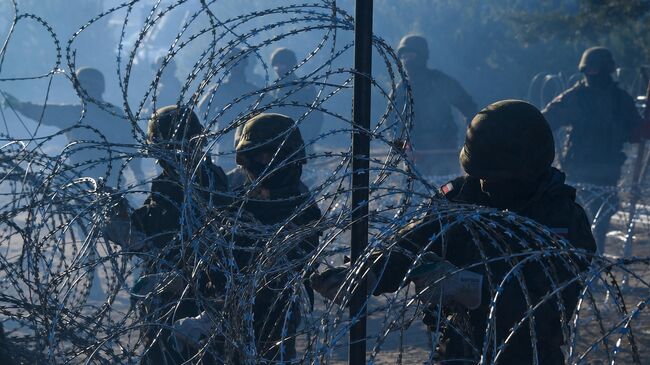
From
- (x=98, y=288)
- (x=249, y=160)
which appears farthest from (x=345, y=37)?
(x=249, y=160)

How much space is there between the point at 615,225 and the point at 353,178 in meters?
10.4

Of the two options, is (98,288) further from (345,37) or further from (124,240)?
(345,37)

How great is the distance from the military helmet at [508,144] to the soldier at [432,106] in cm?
725

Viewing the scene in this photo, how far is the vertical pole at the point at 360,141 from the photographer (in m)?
2.75

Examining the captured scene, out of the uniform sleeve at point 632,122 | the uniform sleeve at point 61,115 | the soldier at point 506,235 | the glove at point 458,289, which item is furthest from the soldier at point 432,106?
the glove at point 458,289

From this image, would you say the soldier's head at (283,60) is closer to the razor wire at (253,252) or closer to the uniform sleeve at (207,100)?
the uniform sleeve at (207,100)

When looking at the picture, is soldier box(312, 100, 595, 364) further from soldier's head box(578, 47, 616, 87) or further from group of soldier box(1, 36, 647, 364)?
soldier's head box(578, 47, 616, 87)

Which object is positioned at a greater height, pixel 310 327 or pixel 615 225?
pixel 310 327

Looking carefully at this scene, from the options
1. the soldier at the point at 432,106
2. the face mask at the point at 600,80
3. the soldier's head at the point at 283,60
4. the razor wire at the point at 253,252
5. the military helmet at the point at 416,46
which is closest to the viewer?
the razor wire at the point at 253,252

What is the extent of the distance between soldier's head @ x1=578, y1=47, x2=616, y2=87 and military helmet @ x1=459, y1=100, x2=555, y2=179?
645 centimetres

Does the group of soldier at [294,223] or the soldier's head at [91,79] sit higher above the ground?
the soldier's head at [91,79]

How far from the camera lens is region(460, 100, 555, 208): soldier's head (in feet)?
10.5

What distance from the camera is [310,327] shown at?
8.71ft

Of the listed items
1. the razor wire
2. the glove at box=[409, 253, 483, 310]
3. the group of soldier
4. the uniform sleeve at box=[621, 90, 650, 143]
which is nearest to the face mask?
the uniform sleeve at box=[621, 90, 650, 143]
